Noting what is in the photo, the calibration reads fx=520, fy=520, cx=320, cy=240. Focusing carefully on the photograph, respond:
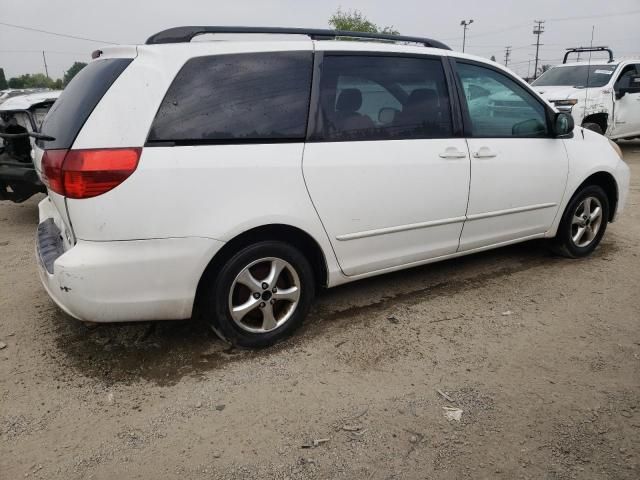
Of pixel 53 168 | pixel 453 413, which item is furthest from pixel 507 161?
pixel 53 168

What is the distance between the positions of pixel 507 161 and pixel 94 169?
277 cm

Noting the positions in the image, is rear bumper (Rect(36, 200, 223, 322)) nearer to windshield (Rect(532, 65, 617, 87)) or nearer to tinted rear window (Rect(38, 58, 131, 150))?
tinted rear window (Rect(38, 58, 131, 150))

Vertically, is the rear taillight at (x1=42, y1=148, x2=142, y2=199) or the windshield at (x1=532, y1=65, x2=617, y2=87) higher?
the windshield at (x1=532, y1=65, x2=617, y2=87)

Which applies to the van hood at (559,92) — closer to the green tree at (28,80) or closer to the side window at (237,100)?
the side window at (237,100)

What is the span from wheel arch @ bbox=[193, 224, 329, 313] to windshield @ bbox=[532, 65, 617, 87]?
910cm

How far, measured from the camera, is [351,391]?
265 centimetres

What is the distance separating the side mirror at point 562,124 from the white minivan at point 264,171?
0.32 meters

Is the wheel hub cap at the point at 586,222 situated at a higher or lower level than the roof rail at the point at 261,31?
lower

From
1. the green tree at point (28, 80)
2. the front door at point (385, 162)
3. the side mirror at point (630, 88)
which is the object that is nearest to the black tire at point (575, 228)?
the front door at point (385, 162)

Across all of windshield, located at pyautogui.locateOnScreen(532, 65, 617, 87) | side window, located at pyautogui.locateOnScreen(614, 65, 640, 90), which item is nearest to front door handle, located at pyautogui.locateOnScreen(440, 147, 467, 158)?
windshield, located at pyautogui.locateOnScreen(532, 65, 617, 87)

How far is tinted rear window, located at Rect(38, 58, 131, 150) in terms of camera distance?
2.55 metres

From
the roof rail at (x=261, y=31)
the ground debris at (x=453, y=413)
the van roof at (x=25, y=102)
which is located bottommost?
the ground debris at (x=453, y=413)

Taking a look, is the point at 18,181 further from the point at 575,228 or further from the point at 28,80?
the point at 28,80

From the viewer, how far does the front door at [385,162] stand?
3.03 metres
